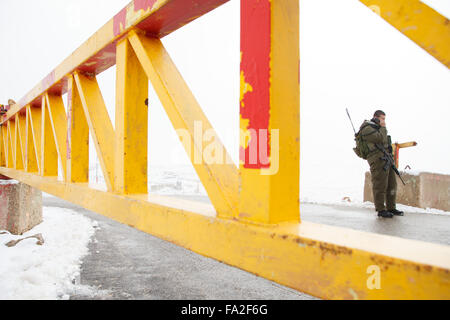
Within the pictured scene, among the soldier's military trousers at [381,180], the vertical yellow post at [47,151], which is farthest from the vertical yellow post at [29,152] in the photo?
the soldier's military trousers at [381,180]

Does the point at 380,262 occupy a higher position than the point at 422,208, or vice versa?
the point at 380,262

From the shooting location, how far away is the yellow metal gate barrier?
665mm

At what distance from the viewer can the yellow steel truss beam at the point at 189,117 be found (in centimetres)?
112

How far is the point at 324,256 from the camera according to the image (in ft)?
2.44

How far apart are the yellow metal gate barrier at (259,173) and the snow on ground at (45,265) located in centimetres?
153

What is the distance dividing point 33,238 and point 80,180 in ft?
9.03

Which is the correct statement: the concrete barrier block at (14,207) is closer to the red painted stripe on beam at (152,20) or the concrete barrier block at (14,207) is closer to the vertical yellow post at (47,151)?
the vertical yellow post at (47,151)

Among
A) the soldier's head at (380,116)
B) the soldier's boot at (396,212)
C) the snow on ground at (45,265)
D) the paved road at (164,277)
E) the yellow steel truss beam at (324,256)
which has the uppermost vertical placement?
the soldier's head at (380,116)

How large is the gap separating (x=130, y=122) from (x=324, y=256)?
1316mm

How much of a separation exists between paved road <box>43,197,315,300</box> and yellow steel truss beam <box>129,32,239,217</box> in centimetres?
193

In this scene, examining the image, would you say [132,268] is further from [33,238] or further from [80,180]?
[33,238]

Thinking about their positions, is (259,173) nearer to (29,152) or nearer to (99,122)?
A: (99,122)
